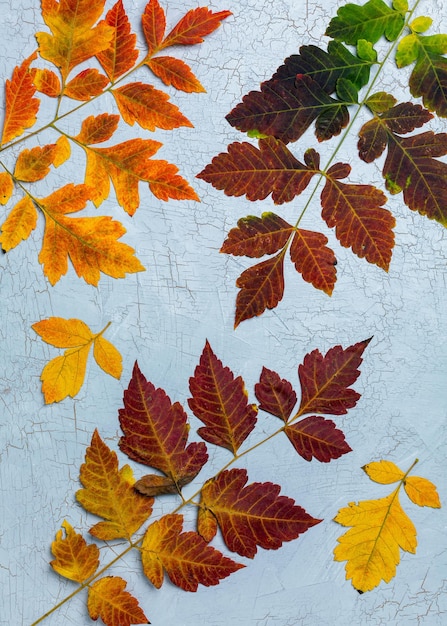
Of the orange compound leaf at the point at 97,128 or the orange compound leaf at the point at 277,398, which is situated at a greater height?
the orange compound leaf at the point at 97,128

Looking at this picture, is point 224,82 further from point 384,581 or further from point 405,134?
point 384,581

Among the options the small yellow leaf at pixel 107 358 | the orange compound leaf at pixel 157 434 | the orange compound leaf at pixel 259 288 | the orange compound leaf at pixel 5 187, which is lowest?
the orange compound leaf at pixel 157 434

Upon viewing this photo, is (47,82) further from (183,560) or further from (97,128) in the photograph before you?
(183,560)

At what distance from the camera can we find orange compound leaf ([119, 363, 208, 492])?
0.70 meters

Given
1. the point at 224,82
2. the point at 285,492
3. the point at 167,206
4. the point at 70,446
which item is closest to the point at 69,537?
the point at 70,446

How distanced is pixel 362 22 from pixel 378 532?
48 centimetres

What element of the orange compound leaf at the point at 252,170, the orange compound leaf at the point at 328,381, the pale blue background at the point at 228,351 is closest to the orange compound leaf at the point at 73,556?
the pale blue background at the point at 228,351

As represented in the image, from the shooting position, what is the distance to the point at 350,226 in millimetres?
737

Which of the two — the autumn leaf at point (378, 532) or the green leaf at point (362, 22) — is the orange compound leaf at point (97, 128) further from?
the autumn leaf at point (378, 532)

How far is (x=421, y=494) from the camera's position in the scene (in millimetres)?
729

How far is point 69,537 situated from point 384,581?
11.4 inches

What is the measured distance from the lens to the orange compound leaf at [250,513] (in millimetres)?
698

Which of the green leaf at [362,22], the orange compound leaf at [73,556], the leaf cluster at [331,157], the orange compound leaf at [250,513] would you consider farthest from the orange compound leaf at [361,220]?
the orange compound leaf at [73,556]

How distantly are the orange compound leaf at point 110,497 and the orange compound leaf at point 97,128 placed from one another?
28cm
